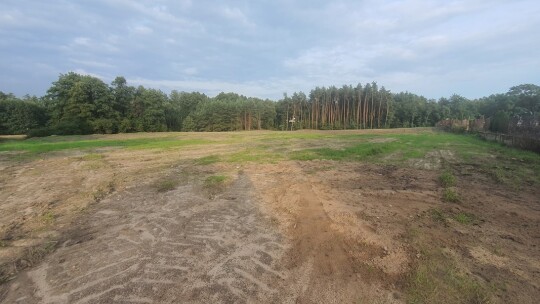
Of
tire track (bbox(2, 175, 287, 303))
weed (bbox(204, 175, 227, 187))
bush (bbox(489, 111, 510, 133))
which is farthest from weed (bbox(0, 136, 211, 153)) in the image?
bush (bbox(489, 111, 510, 133))

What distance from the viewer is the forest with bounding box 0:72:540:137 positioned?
58.0 meters

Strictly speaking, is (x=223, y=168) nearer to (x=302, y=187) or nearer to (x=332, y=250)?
(x=302, y=187)

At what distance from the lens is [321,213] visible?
7.71 m

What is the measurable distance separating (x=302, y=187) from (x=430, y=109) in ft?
302

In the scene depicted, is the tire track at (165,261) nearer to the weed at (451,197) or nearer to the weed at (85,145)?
the weed at (451,197)

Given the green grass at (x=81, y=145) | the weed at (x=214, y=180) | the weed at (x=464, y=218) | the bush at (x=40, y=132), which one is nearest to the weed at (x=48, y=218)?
the weed at (x=214, y=180)

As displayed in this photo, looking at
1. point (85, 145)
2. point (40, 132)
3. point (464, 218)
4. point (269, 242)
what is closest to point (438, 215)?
point (464, 218)

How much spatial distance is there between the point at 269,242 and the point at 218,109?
7579 cm

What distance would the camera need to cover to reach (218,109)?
3137 inches

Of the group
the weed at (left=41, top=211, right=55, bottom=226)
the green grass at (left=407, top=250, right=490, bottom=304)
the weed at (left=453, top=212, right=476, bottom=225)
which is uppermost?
the weed at (left=453, top=212, right=476, bottom=225)

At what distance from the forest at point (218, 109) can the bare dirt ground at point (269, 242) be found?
50.0 metres

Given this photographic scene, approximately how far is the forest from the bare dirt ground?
49983mm

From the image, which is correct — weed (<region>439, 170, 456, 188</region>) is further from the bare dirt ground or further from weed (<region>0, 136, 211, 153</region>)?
weed (<region>0, 136, 211, 153</region>)

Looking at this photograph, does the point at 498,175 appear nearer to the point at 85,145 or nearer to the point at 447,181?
the point at 447,181
